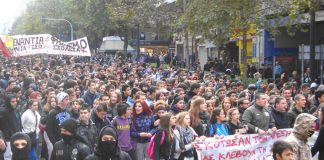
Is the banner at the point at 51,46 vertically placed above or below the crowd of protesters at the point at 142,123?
above

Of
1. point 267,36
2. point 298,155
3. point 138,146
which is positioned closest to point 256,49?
point 267,36

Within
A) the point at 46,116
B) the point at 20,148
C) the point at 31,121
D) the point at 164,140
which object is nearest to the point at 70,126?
the point at 20,148

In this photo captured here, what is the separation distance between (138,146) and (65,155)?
131 inches

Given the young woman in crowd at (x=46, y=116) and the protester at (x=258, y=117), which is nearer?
the protester at (x=258, y=117)

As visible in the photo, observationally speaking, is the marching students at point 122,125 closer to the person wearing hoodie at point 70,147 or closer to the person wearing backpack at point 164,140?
the person wearing backpack at point 164,140

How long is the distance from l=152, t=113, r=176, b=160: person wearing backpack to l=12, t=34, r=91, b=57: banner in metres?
17.2

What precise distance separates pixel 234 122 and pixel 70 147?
340 centimetres

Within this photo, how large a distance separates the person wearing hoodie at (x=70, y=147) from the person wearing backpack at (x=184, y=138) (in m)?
1.99

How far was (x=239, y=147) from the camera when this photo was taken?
29.4 feet

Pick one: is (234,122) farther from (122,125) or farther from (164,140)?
(122,125)

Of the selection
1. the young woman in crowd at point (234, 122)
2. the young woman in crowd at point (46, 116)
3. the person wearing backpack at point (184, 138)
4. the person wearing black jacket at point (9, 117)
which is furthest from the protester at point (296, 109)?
the person wearing black jacket at point (9, 117)

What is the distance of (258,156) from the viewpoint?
9164 millimetres

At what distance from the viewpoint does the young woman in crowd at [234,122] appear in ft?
30.1

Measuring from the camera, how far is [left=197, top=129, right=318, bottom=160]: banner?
8703mm
